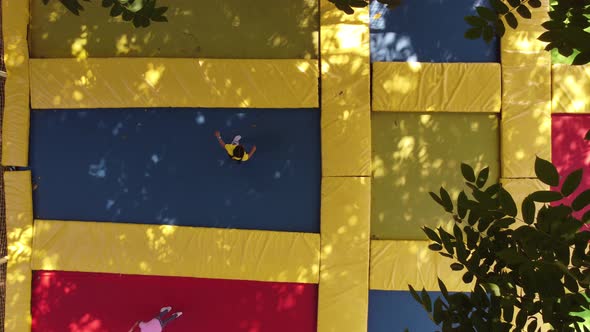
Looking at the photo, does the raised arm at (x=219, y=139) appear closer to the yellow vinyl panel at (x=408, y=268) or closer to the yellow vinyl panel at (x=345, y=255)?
the yellow vinyl panel at (x=345, y=255)

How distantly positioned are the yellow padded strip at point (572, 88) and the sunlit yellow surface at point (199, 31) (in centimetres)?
254

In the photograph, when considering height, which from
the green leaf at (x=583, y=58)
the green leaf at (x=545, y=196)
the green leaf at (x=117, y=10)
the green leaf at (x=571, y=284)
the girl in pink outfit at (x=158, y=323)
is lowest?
the girl in pink outfit at (x=158, y=323)

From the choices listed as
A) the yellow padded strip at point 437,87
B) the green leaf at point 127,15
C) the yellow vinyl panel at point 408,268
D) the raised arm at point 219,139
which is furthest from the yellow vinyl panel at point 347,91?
the green leaf at point 127,15

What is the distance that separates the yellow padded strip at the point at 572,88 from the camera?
13.0 ft

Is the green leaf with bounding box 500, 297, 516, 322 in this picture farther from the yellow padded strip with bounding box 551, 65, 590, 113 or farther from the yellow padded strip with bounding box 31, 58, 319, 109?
the yellow padded strip with bounding box 551, 65, 590, 113

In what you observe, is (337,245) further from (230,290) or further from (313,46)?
(313,46)

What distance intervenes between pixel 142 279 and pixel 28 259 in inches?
49.4

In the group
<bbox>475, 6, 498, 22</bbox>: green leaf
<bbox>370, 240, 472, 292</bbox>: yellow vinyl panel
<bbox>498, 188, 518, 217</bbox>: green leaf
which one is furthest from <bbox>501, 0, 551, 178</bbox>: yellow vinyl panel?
<bbox>498, 188, 518, 217</bbox>: green leaf

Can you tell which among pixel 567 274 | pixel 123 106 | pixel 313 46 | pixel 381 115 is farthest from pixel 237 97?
pixel 567 274

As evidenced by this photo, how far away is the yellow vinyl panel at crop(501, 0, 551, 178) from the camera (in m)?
3.96

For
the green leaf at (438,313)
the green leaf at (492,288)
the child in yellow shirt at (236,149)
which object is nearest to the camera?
the green leaf at (492,288)

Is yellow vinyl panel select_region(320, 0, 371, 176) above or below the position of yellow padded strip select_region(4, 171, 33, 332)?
above

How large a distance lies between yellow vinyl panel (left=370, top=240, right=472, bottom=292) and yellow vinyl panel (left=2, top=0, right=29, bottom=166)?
395 cm

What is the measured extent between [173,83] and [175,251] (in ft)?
5.89
